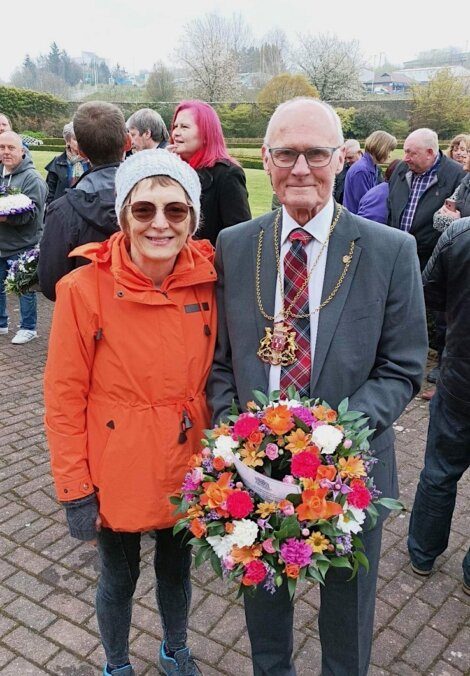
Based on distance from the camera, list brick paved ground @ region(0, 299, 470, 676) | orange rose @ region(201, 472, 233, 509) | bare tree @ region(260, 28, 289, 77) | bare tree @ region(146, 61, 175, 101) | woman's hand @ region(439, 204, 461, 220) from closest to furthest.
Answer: orange rose @ region(201, 472, 233, 509), brick paved ground @ region(0, 299, 470, 676), woman's hand @ region(439, 204, 461, 220), bare tree @ region(146, 61, 175, 101), bare tree @ region(260, 28, 289, 77)

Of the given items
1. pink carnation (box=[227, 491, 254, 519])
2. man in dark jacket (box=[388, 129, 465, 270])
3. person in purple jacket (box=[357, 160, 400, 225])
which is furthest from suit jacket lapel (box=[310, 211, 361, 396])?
person in purple jacket (box=[357, 160, 400, 225])

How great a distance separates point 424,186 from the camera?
646 centimetres

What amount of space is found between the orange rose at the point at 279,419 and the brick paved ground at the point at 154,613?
5.59 ft

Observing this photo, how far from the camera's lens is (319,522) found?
175cm

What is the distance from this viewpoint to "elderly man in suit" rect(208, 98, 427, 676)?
2.10m

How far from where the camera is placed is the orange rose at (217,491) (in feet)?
5.98

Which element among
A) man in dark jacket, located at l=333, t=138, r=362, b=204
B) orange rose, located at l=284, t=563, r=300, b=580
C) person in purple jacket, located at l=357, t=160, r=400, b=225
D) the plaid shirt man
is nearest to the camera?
orange rose, located at l=284, t=563, r=300, b=580

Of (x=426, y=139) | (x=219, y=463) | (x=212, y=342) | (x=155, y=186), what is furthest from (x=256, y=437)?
(x=426, y=139)

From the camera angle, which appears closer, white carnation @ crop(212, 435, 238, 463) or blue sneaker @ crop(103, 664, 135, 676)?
white carnation @ crop(212, 435, 238, 463)

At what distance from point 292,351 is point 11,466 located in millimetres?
3305

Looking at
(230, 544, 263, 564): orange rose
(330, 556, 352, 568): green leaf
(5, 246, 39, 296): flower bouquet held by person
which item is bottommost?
(5, 246, 39, 296): flower bouquet held by person

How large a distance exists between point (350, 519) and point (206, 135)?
9.40 feet

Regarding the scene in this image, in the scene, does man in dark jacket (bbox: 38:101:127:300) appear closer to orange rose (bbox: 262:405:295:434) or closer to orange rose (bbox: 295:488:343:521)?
orange rose (bbox: 262:405:295:434)

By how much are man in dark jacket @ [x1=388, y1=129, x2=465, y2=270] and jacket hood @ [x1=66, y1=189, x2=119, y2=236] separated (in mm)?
4193
